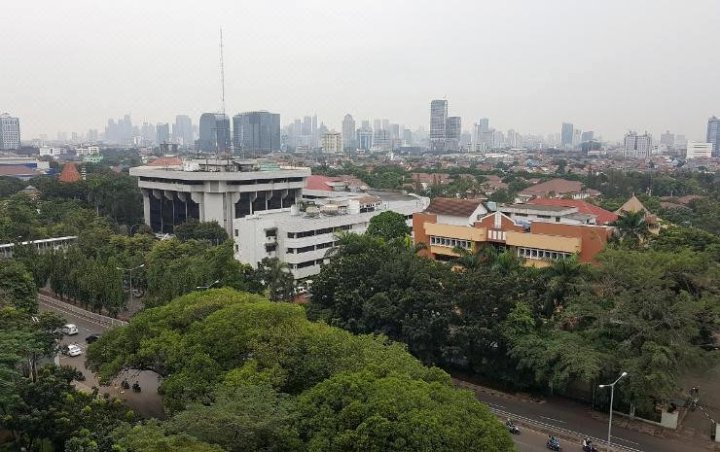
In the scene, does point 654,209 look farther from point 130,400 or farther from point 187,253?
point 130,400

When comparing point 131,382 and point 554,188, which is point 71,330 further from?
point 554,188

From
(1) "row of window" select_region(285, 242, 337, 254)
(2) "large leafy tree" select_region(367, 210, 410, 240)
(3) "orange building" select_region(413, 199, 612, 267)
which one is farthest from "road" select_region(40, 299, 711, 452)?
(2) "large leafy tree" select_region(367, 210, 410, 240)

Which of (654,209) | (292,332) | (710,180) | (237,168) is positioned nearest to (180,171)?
(237,168)

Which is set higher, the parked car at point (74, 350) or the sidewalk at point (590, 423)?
the parked car at point (74, 350)

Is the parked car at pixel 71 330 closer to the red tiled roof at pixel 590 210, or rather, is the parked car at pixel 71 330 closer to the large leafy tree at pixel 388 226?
the large leafy tree at pixel 388 226

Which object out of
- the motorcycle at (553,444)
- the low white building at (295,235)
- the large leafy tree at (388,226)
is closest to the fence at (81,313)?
the low white building at (295,235)

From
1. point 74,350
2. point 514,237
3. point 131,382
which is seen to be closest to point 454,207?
point 514,237
